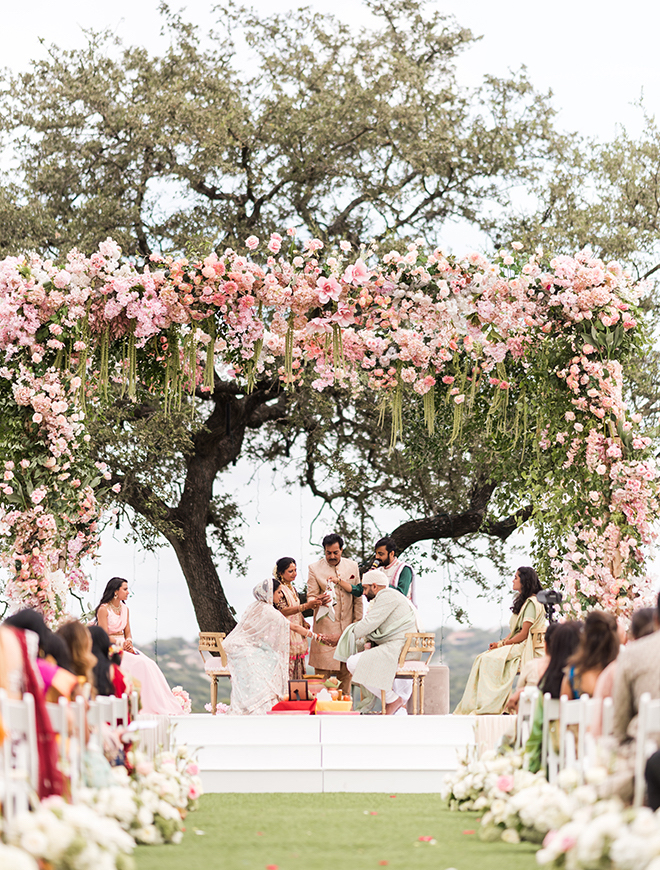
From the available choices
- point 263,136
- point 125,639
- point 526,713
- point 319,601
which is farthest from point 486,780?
point 263,136

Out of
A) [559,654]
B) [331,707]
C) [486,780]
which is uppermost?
[559,654]

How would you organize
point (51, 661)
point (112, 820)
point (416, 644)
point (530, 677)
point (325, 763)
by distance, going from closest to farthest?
point (112, 820) < point (51, 661) < point (530, 677) < point (325, 763) < point (416, 644)

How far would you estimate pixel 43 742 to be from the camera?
3.46 meters

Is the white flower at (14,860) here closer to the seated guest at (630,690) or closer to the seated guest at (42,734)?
the seated guest at (42,734)

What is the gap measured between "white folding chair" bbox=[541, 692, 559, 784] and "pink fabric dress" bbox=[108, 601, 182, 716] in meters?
3.80

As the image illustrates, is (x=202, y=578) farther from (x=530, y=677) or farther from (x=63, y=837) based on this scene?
(x=63, y=837)

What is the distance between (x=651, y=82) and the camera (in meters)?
12.9

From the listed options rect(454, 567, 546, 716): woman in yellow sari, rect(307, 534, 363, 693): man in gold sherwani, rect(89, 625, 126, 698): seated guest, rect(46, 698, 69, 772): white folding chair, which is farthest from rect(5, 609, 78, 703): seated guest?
rect(307, 534, 363, 693): man in gold sherwani

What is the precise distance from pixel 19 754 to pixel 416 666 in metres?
5.52

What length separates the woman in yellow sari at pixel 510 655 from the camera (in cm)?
798

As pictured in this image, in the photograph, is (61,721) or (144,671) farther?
(144,671)

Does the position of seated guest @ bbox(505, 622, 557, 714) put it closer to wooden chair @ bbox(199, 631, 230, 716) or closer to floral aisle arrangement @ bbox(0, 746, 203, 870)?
floral aisle arrangement @ bbox(0, 746, 203, 870)

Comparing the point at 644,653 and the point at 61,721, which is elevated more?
the point at 644,653

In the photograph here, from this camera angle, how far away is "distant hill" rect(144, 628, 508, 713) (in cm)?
1191
